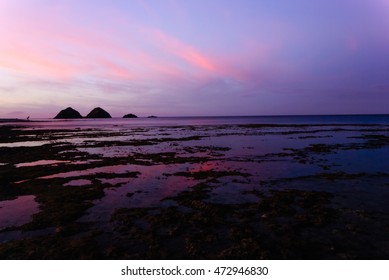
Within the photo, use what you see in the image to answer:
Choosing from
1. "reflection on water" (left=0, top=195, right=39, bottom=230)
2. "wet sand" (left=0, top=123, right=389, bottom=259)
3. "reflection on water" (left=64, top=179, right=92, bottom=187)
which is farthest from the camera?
"reflection on water" (left=64, top=179, right=92, bottom=187)

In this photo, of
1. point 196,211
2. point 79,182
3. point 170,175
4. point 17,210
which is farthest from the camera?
point 170,175

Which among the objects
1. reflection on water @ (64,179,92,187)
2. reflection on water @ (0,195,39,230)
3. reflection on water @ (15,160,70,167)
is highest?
reflection on water @ (15,160,70,167)

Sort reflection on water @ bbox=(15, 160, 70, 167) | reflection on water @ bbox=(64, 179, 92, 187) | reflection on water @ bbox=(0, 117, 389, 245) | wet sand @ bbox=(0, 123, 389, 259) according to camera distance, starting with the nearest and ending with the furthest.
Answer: wet sand @ bbox=(0, 123, 389, 259) < reflection on water @ bbox=(0, 117, 389, 245) < reflection on water @ bbox=(64, 179, 92, 187) < reflection on water @ bbox=(15, 160, 70, 167)

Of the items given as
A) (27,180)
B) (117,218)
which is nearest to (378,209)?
(117,218)

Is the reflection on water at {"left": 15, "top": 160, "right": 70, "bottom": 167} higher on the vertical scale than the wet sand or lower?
higher

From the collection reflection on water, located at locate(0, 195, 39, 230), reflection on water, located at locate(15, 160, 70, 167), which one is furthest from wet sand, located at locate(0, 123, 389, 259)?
reflection on water, located at locate(15, 160, 70, 167)

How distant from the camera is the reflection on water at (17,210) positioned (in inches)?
448

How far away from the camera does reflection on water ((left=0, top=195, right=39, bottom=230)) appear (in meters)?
11.4

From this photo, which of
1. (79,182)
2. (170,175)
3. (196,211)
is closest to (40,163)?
(79,182)

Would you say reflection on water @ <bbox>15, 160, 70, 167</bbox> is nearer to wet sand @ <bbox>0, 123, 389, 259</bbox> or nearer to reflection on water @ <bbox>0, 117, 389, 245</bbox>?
reflection on water @ <bbox>0, 117, 389, 245</bbox>

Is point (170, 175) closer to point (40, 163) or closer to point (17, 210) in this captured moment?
point (17, 210)

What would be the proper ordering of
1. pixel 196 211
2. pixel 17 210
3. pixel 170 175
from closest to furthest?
pixel 196 211
pixel 17 210
pixel 170 175

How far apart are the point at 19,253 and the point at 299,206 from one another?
11.6 m

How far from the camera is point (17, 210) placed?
12812 mm
